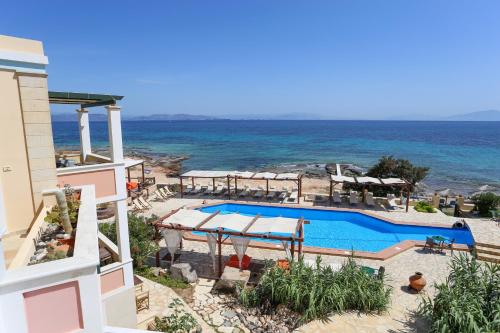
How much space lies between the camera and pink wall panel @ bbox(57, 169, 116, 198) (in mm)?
6429

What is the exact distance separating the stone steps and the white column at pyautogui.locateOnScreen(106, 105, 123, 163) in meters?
15.4

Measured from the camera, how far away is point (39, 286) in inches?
102

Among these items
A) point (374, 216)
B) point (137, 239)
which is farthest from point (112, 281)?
point (374, 216)

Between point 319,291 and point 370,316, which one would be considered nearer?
point 370,316

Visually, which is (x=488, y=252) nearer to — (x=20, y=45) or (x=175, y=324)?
(x=175, y=324)

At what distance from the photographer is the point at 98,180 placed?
23.1 ft

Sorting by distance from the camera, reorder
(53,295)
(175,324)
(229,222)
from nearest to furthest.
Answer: (53,295) → (175,324) → (229,222)

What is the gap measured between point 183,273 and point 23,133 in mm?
7633

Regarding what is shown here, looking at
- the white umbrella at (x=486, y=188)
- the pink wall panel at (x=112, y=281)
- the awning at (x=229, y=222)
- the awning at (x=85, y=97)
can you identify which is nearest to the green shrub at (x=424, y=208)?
the awning at (x=229, y=222)

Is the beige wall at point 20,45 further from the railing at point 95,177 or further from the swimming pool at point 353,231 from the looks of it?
the swimming pool at point 353,231

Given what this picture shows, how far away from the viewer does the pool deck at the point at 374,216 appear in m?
13.6

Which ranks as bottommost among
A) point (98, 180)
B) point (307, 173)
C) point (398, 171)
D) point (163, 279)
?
point (307, 173)

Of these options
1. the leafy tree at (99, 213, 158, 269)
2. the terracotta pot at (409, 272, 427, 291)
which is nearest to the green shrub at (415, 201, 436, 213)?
the terracotta pot at (409, 272, 427, 291)

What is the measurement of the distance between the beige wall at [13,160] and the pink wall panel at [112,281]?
9.79 ft
